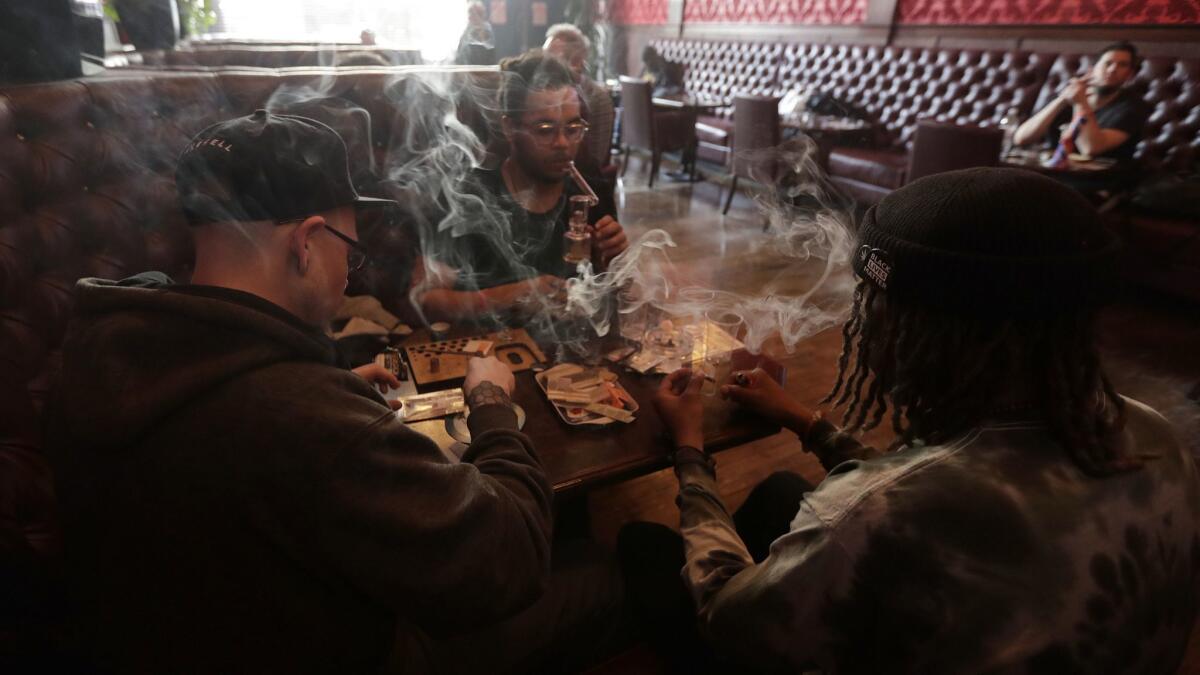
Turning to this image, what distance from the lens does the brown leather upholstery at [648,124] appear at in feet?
24.0

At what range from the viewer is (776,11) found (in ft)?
26.2

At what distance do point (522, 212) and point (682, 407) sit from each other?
4.64 feet

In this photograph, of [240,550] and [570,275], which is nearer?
[240,550]

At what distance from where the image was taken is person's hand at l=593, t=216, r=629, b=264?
2.49 meters

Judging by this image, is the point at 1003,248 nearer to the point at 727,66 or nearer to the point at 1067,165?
the point at 1067,165

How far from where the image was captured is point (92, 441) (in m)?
0.86

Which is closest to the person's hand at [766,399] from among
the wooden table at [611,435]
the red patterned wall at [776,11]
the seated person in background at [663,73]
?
the wooden table at [611,435]

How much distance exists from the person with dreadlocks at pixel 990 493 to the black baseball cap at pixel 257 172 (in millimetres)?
946

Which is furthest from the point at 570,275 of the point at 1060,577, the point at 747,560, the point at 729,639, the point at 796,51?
the point at 796,51

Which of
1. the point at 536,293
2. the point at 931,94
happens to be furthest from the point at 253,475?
the point at 931,94

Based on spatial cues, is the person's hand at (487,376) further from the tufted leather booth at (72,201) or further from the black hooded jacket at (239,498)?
the tufted leather booth at (72,201)

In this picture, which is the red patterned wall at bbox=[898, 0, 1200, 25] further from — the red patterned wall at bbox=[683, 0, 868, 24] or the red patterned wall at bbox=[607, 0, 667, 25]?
the red patterned wall at bbox=[607, 0, 667, 25]

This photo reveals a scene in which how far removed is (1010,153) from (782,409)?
4.32 metres

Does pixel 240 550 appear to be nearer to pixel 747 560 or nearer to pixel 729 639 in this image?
pixel 729 639
